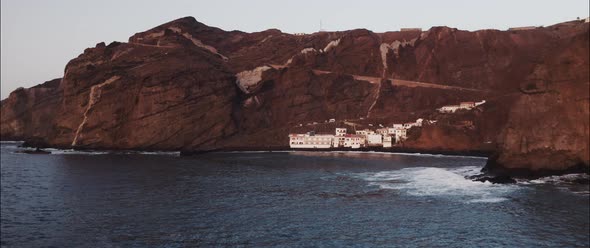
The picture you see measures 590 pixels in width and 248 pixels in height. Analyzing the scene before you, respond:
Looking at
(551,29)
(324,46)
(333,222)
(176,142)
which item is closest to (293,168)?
(333,222)

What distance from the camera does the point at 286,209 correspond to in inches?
1503

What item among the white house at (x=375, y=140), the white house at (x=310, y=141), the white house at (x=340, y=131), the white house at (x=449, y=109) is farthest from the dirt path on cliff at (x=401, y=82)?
the white house at (x=310, y=141)

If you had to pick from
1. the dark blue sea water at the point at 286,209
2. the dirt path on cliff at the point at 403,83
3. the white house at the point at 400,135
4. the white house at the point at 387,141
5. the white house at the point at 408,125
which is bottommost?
the dark blue sea water at the point at 286,209

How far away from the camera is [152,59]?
109312 mm

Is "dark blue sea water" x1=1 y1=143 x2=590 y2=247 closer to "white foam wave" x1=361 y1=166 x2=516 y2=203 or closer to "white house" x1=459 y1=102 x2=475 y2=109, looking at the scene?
"white foam wave" x1=361 y1=166 x2=516 y2=203

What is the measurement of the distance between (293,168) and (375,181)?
52.1 feet

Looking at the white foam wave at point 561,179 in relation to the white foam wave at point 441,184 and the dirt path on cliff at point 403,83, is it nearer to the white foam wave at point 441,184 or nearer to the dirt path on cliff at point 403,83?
the white foam wave at point 441,184

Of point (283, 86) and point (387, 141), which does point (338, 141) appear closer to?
point (387, 141)

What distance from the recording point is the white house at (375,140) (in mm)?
97438

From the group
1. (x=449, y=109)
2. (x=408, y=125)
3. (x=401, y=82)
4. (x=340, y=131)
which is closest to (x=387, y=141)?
(x=408, y=125)

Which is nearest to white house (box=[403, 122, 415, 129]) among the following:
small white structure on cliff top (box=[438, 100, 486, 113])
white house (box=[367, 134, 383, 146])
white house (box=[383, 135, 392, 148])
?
white house (box=[383, 135, 392, 148])

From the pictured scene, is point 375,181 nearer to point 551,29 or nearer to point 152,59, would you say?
point 152,59

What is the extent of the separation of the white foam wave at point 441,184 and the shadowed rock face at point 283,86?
30.6m

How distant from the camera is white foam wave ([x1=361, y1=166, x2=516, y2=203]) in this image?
43.1 m
